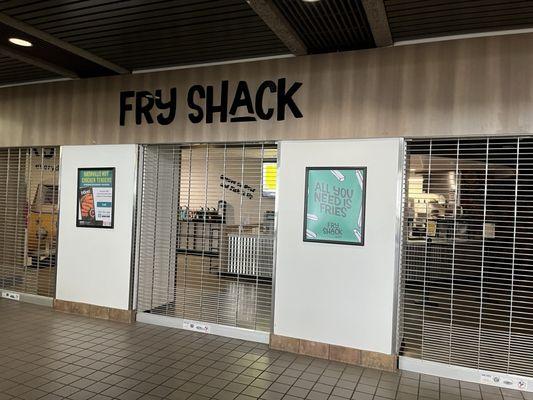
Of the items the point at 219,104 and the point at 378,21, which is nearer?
the point at 378,21

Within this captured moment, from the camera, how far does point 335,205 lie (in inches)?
173

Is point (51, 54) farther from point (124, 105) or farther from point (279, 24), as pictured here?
point (279, 24)

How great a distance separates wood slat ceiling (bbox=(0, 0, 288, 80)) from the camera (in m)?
3.70

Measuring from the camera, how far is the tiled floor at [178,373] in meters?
3.54

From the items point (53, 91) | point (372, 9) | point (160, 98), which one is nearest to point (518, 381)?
point (372, 9)

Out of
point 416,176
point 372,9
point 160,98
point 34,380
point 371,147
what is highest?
point 372,9

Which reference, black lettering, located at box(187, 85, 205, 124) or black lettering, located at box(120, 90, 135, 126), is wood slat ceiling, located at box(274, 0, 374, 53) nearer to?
black lettering, located at box(187, 85, 205, 124)

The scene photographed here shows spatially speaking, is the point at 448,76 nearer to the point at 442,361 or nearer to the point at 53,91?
the point at 442,361

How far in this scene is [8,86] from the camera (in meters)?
6.39

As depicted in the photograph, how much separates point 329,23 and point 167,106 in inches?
90.7

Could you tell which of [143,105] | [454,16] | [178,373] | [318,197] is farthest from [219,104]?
[178,373]

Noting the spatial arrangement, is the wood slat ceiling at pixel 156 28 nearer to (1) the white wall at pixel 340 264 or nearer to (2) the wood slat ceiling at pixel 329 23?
(2) the wood slat ceiling at pixel 329 23

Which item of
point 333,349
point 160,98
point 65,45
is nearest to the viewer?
point 333,349

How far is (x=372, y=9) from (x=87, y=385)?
3.87m
